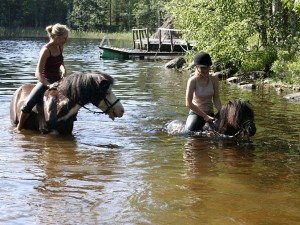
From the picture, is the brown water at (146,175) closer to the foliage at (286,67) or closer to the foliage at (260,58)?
the foliage at (286,67)

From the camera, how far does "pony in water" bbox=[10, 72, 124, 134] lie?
28.7 ft

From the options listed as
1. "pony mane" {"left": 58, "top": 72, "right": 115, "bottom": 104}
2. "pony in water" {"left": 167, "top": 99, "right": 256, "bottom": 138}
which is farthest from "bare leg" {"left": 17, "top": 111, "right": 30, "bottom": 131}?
"pony in water" {"left": 167, "top": 99, "right": 256, "bottom": 138}

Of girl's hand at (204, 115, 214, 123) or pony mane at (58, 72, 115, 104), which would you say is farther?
girl's hand at (204, 115, 214, 123)

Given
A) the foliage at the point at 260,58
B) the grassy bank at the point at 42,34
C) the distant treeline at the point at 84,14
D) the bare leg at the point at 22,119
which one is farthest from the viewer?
the distant treeline at the point at 84,14

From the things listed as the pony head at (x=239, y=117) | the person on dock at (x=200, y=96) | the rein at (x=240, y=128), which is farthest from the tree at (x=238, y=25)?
the pony head at (x=239, y=117)

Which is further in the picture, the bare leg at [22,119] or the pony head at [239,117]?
the bare leg at [22,119]

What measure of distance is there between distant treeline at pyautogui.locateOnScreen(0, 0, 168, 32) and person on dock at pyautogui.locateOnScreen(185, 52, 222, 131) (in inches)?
3092

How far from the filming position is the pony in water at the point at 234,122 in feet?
28.7

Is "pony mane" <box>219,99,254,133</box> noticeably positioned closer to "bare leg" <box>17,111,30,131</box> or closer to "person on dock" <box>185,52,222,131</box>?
"person on dock" <box>185,52,222,131</box>

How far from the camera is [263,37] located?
2138 centimetres

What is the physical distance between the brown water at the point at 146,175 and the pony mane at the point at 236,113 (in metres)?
0.37

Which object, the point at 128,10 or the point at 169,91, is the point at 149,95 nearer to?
the point at 169,91

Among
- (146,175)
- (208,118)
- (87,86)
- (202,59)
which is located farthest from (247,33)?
(146,175)

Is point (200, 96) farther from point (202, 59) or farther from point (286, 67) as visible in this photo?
point (286, 67)
